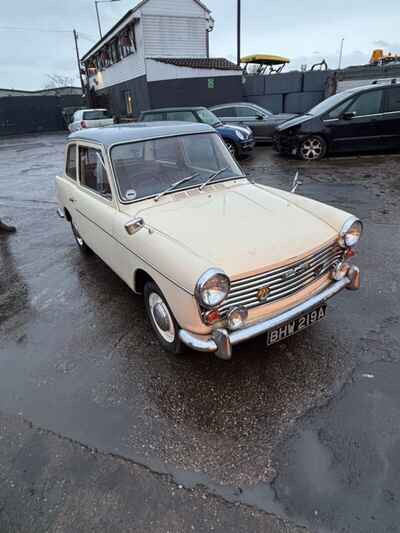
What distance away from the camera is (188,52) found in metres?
21.0

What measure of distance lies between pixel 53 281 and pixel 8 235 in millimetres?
2555

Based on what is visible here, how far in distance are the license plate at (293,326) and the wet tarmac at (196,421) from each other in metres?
0.36

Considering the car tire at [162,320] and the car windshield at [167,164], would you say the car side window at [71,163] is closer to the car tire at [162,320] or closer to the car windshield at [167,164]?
the car windshield at [167,164]

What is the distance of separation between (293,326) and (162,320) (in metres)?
1.07

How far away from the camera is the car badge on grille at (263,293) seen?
94.0 inches

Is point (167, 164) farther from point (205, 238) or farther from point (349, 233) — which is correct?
point (349, 233)

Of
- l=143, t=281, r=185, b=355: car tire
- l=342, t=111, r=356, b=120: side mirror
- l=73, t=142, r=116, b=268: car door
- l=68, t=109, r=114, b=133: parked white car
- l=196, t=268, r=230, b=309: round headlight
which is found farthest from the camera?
l=68, t=109, r=114, b=133: parked white car

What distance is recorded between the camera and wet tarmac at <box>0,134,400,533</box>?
1.83m

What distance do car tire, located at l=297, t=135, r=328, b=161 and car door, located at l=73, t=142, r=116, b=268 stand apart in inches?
299

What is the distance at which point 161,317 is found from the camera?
2.85 meters

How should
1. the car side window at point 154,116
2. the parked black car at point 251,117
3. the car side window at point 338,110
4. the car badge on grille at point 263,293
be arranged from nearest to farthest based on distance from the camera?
the car badge on grille at point 263,293 < the car side window at point 338,110 < the car side window at point 154,116 < the parked black car at point 251,117

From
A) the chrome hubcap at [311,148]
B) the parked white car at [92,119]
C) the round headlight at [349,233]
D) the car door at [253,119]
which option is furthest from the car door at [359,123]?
the parked white car at [92,119]

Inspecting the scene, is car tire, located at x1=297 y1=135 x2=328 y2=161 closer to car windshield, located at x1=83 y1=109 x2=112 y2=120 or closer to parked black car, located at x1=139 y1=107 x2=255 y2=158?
parked black car, located at x1=139 y1=107 x2=255 y2=158

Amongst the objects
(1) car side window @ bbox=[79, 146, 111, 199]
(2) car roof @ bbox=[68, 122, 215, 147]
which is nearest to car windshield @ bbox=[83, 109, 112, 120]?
(2) car roof @ bbox=[68, 122, 215, 147]
